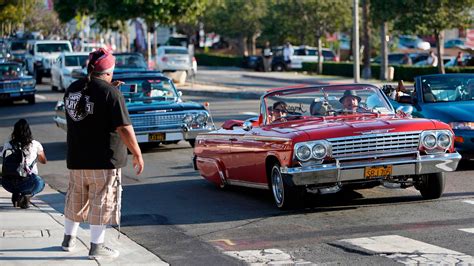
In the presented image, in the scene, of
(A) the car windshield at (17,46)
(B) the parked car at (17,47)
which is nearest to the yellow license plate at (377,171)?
(B) the parked car at (17,47)

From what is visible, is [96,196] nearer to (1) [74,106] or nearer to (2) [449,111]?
(1) [74,106]

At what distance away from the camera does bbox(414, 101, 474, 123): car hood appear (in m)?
15.5

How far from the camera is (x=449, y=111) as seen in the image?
15.8 metres

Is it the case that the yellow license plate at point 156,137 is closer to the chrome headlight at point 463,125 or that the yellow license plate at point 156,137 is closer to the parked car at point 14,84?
the chrome headlight at point 463,125

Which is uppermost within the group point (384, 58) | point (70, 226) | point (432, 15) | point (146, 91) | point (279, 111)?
point (432, 15)

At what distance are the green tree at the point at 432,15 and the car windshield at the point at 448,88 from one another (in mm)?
26028

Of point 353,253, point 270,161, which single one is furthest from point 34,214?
point 353,253

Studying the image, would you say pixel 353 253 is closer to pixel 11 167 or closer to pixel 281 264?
pixel 281 264

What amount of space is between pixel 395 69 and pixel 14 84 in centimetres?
1960

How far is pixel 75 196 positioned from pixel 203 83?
4060 cm

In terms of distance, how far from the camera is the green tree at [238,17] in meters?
74.4

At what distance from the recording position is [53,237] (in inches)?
420

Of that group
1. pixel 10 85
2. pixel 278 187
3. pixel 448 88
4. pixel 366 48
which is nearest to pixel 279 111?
pixel 278 187

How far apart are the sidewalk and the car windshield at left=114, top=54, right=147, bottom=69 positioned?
904 inches
